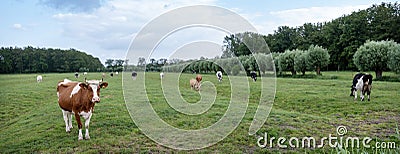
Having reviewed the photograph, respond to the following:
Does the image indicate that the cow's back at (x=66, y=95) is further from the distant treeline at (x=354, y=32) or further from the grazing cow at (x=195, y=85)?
the distant treeline at (x=354, y=32)

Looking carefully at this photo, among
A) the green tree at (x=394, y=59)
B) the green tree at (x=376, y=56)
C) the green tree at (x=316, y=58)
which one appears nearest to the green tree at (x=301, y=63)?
the green tree at (x=316, y=58)

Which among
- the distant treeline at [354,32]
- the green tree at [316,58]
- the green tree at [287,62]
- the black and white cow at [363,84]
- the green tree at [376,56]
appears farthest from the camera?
the distant treeline at [354,32]

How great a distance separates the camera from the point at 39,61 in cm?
5372

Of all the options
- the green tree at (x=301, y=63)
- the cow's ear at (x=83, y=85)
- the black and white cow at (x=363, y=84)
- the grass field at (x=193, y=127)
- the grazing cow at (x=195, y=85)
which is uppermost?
the green tree at (x=301, y=63)

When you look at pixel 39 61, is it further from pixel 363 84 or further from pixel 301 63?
pixel 363 84

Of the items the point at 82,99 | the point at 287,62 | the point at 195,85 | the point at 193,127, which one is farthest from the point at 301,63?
the point at 82,99

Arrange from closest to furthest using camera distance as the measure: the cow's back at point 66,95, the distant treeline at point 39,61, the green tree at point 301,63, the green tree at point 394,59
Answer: the cow's back at point 66,95 < the green tree at point 394,59 < the green tree at point 301,63 < the distant treeline at point 39,61

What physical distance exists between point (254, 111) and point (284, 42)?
80.4m

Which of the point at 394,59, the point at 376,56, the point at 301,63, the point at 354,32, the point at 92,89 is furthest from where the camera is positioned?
the point at 354,32

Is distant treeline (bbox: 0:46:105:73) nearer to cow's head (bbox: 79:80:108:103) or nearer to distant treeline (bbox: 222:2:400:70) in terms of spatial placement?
cow's head (bbox: 79:80:108:103)

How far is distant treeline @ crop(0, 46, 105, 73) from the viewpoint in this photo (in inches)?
1807

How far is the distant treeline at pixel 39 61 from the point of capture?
45.9 m

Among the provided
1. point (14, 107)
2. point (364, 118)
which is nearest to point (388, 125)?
point (364, 118)

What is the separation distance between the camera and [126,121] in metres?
9.89
